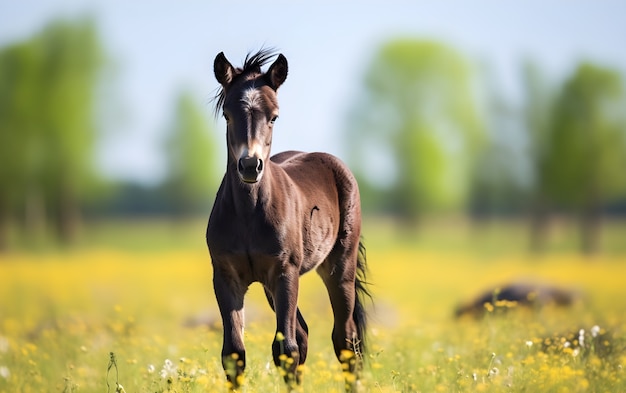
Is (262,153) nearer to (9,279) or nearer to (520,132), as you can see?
(9,279)

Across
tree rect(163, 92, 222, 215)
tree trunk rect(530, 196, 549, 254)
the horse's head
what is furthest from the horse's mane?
tree rect(163, 92, 222, 215)

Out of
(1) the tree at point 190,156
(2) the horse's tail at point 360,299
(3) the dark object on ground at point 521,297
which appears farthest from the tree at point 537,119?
(2) the horse's tail at point 360,299

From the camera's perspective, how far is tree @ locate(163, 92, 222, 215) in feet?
153

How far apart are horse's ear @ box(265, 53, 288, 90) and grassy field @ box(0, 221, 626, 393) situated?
7.34 feet

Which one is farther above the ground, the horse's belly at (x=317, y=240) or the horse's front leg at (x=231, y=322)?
the horse's belly at (x=317, y=240)

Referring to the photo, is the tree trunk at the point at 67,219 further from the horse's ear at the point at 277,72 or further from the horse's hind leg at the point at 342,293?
the horse's ear at the point at 277,72

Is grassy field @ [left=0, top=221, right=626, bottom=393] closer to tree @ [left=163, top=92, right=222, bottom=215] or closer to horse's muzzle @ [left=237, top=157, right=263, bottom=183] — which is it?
horse's muzzle @ [left=237, top=157, right=263, bottom=183]

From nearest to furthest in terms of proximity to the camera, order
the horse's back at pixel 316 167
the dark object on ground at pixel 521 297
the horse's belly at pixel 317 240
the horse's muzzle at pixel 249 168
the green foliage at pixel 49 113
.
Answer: the horse's muzzle at pixel 249 168 < the horse's belly at pixel 317 240 < the horse's back at pixel 316 167 < the dark object on ground at pixel 521 297 < the green foliage at pixel 49 113

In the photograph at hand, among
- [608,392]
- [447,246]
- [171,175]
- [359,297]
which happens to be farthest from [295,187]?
[171,175]

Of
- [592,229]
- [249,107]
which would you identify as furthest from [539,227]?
[249,107]

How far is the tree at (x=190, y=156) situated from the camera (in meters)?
46.8

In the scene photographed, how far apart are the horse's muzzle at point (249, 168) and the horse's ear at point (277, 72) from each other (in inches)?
36.6

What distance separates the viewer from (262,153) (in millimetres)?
5441

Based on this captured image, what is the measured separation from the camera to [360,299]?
773 cm
